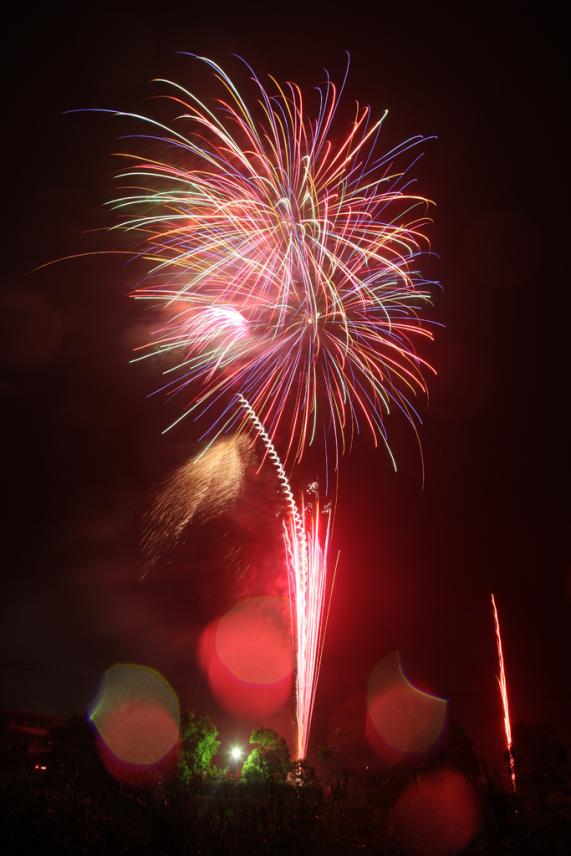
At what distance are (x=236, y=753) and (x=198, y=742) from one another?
46.9 ft

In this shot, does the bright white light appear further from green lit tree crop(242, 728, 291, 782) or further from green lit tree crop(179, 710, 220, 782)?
green lit tree crop(242, 728, 291, 782)

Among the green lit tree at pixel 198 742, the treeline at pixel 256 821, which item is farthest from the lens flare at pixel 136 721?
the treeline at pixel 256 821

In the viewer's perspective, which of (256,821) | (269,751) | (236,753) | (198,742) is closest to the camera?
(256,821)

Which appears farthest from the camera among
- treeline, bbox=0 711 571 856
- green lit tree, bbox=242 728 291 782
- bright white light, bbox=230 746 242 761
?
bright white light, bbox=230 746 242 761

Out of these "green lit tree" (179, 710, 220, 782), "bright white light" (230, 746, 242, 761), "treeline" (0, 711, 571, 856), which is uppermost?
"treeline" (0, 711, 571, 856)

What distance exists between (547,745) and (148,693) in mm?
20239

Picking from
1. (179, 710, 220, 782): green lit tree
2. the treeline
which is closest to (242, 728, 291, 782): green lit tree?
(179, 710, 220, 782): green lit tree

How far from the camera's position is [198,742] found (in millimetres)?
34031

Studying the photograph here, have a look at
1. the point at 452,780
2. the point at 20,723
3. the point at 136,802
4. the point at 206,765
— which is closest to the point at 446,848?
the point at 136,802

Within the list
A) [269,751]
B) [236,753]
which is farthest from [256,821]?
[236,753]

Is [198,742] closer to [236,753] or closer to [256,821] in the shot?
[236,753]

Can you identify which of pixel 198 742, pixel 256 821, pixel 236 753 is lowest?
pixel 236 753

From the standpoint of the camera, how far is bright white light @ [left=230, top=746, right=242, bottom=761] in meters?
46.0

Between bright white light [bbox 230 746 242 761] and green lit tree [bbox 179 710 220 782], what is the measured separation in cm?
1202
